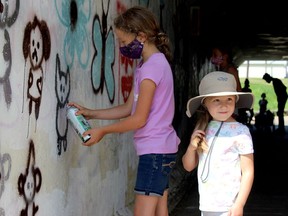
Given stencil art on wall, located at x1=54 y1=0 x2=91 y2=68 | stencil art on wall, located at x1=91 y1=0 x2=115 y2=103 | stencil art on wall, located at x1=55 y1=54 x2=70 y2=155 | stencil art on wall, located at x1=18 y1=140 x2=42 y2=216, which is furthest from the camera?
stencil art on wall, located at x1=91 y1=0 x2=115 y2=103

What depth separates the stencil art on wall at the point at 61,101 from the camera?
3910mm

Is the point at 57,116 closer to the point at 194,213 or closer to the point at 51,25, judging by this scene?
the point at 51,25

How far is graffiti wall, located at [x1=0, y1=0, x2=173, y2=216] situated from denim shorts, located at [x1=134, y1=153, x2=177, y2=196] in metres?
0.54

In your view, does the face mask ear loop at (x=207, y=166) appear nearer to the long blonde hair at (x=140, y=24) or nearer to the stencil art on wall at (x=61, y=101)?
the long blonde hair at (x=140, y=24)

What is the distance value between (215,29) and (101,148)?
45.1ft

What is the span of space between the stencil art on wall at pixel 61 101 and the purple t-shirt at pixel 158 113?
1.56 feet

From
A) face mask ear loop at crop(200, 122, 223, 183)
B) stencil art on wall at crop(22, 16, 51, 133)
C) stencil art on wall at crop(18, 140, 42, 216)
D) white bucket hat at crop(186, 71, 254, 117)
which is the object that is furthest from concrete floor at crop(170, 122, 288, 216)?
stencil art on wall at crop(22, 16, 51, 133)

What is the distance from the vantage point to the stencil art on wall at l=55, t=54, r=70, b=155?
12.8 ft

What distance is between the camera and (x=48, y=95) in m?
3.73

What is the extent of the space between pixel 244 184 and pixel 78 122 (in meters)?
1.04

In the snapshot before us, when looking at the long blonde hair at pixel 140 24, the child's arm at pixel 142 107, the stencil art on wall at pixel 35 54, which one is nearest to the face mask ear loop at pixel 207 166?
the child's arm at pixel 142 107

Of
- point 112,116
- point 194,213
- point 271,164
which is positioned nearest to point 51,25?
point 112,116

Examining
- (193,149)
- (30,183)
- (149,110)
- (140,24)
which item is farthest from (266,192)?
(30,183)

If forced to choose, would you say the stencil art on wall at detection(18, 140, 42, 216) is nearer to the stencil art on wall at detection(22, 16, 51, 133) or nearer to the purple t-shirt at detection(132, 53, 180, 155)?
the stencil art on wall at detection(22, 16, 51, 133)
